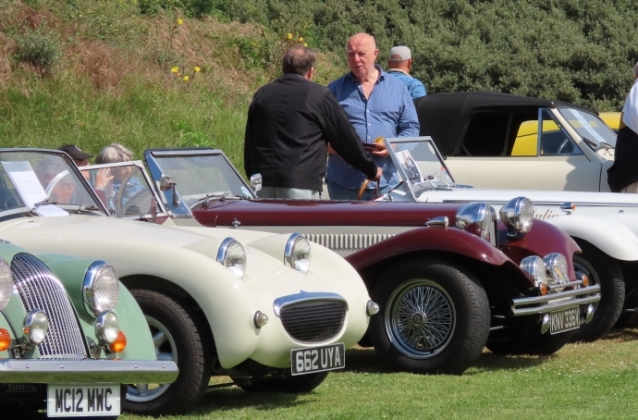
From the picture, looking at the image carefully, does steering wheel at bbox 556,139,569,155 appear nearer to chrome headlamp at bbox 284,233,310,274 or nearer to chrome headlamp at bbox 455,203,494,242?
chrome headlamp at bbox 455,203,494,242

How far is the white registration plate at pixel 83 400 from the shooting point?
4.49 m

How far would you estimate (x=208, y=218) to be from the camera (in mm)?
7633

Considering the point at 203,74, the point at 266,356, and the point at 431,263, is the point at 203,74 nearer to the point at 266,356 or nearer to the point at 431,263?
the point at 431,263

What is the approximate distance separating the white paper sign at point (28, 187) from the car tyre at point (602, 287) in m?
4.04

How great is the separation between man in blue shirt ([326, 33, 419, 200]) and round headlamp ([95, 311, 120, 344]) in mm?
4321

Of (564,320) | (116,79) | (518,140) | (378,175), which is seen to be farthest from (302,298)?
(116,79)

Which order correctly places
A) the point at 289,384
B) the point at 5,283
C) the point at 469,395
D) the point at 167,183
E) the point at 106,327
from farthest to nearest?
the point at 167,183 → the point at 289,384 → the point at 469,395 → the point at 106,327 → the point at 5,283

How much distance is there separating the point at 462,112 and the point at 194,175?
4295 mm

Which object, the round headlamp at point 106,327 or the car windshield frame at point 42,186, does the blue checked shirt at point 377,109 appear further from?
the round headlamp at point 106,327

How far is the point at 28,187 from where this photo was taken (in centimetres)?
614

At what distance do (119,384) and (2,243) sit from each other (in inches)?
29.6

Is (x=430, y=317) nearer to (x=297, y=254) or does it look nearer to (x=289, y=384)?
(x=289, y=384)

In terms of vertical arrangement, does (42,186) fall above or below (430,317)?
above

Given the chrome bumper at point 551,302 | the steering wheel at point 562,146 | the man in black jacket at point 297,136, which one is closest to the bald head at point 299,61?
the man in black jacket at point 297,136
